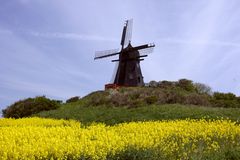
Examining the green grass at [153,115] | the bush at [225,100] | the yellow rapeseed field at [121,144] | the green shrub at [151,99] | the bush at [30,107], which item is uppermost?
the bush at [225,100]

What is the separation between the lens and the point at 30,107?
33156 mm

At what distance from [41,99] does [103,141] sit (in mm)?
22319

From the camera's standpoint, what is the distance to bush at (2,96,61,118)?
32844 millimetres

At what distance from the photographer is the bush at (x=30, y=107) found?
32844 millimetres

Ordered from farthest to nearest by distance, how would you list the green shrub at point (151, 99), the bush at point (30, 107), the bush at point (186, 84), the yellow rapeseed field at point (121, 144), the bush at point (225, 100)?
1. the bush at point (186, 84)
2. the bush at point (30, 107)
3. the bush at point (225, 100)
4. the green shrub at point (151, 99)
5. the yellow rapeseed field at point (121, 144)

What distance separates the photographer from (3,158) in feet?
33.5

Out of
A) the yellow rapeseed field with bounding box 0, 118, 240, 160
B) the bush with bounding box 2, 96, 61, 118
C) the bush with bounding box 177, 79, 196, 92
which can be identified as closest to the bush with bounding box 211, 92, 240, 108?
the bush with bounding box 177, 79, 196, 92

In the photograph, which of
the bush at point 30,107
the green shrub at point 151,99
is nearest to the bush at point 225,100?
the green shrub at point 151,99

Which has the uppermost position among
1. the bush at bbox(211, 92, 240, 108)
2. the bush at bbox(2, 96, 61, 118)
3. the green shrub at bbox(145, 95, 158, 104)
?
the bush at bbox(211, 92, 240, 108)

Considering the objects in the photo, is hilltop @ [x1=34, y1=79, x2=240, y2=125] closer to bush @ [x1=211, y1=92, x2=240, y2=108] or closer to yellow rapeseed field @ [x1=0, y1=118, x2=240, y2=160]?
bush @ [x1=211, y1=92, x2=240, y2=108]

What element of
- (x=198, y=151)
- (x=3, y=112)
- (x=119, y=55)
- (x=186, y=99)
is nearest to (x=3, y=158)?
(x=198, y=151)

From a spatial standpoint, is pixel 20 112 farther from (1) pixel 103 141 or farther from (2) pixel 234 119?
(1) pixel 103 141

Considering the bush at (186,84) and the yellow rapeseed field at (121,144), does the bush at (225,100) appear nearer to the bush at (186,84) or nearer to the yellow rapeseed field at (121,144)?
the bush at (186,84)

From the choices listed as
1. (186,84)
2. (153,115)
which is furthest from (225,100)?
(186,84)
